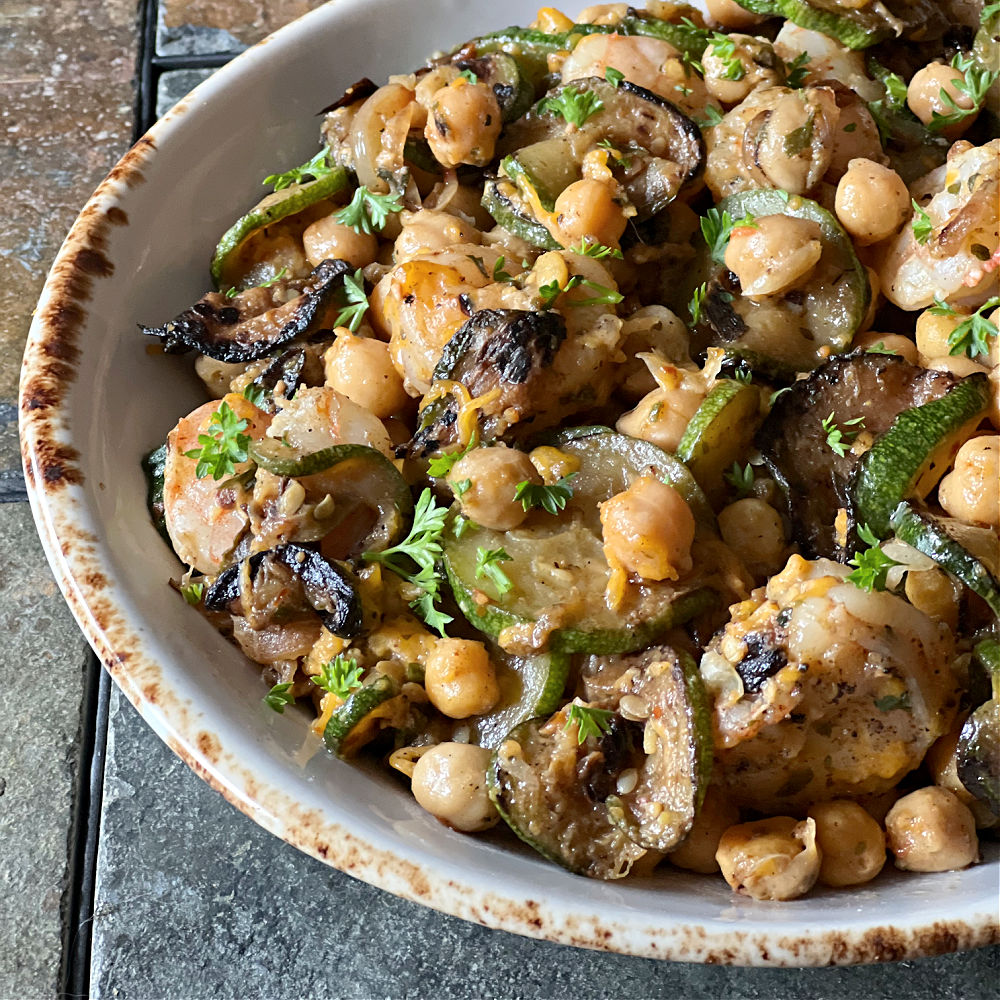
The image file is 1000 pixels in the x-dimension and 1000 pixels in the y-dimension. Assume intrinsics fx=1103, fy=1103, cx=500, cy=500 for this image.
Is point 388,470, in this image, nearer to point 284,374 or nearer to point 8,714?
point 284,374

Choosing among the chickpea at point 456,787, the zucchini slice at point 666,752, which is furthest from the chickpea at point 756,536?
the chickpea at point 456,787

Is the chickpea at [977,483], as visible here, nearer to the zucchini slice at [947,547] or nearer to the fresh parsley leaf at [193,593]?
the zucchini slice at [947,547]

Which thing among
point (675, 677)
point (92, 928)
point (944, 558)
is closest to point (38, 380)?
point (92, 928)

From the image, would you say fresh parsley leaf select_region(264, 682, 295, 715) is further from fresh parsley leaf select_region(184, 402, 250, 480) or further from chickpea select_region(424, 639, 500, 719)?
fresh parsley leaf select_region(184, 402, 250, 480)

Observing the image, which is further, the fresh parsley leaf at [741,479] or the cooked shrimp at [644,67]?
the cooked shrimp at [644,67]

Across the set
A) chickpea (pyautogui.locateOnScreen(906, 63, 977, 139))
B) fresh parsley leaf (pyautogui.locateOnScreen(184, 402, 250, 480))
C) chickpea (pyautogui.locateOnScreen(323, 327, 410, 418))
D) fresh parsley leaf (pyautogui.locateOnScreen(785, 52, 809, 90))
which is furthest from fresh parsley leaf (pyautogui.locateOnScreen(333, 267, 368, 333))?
chickpea (pyautogui.locateOnScreen(906, 63, 977, 139))

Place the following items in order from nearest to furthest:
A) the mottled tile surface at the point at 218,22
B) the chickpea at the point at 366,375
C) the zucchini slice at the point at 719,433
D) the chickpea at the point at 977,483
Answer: the chickpea at the point at 977,483 → the zucchini slice at the point at 719,433 → the chickpea at the point at 366,375 → the mottled tile surface at the point at 218,22
